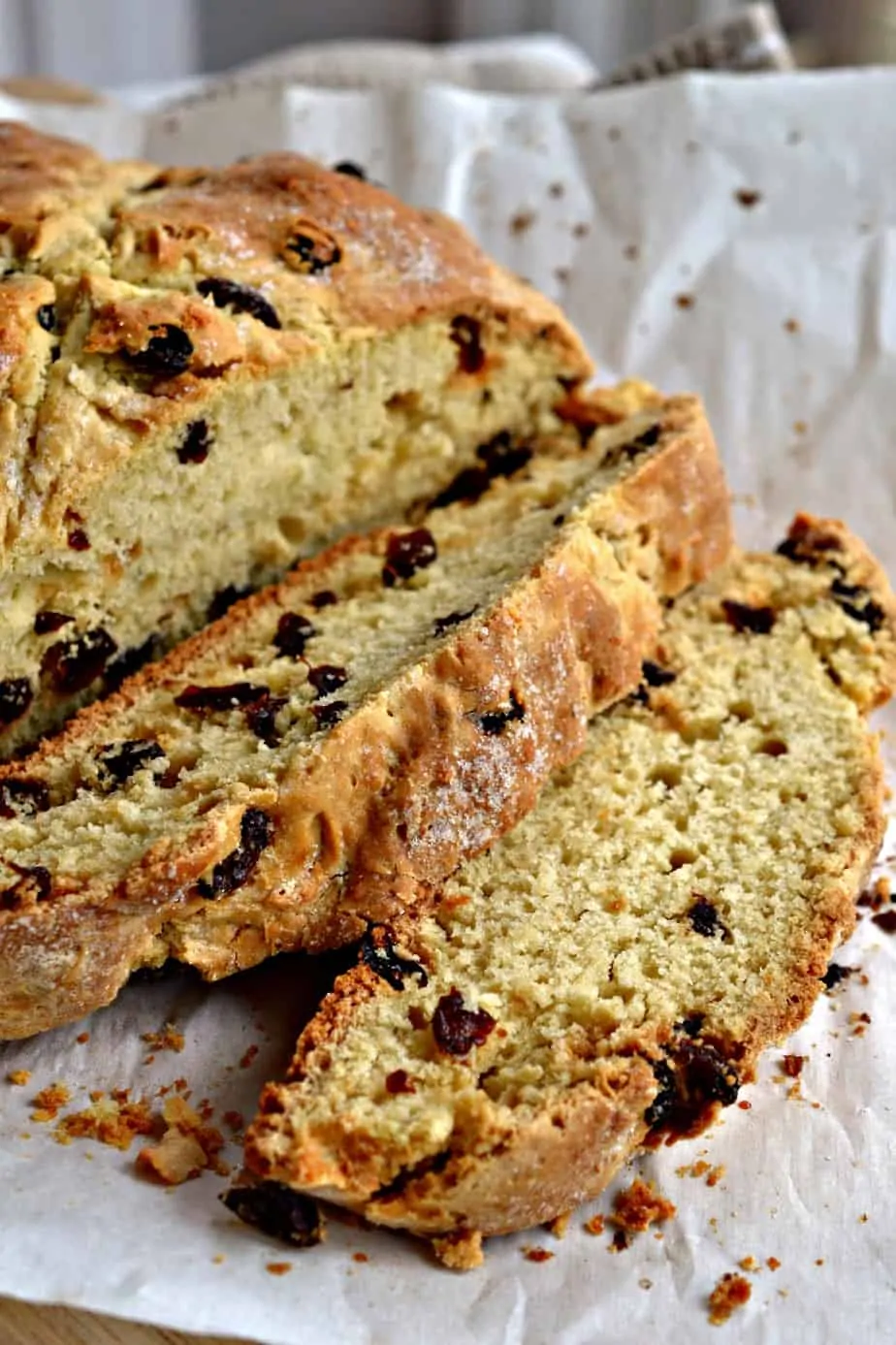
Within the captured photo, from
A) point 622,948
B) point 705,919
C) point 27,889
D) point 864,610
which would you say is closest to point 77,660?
point 27,889

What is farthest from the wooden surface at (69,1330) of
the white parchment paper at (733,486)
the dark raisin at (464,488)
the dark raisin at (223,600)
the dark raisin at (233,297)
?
the dark raisin at (464,488)

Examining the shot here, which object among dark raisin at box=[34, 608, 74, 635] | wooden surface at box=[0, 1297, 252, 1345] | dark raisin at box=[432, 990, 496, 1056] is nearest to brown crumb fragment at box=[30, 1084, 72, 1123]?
wooden surface at box=[0, 1297, 252, 1345]

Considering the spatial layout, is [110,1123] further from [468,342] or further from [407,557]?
[468,342]

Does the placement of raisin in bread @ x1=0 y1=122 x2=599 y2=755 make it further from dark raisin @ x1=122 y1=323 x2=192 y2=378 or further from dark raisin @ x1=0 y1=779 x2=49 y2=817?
dark raisin @ x1=0 y1=779 x2=49 y2=817

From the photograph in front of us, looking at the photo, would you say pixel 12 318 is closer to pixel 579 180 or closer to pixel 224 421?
pixel 224 421

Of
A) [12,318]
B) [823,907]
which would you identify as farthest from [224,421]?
[823,907]

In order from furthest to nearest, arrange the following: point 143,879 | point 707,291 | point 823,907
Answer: point 707,291 < point 823,907 < point 143,879
